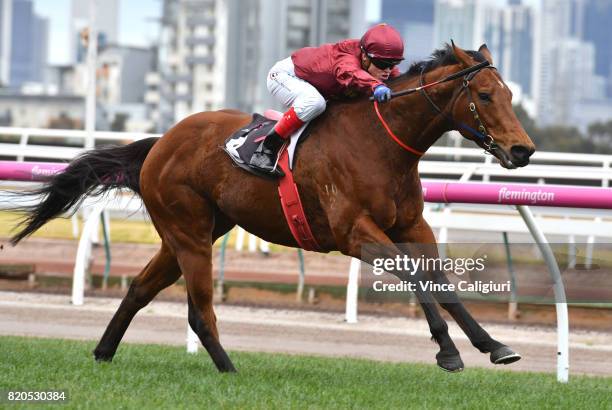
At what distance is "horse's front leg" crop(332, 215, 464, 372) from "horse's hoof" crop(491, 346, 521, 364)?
0.48ft

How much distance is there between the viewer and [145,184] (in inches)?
251

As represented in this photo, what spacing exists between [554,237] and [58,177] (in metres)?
4.44

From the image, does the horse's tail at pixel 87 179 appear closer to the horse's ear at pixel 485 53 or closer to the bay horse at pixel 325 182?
the bay horse at pixel 325 182

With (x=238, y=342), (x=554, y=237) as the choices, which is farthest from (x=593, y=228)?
(x=238, y=342)

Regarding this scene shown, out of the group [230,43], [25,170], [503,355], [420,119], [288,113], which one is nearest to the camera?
[503,355]

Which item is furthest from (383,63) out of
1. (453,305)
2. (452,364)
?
(452,364)

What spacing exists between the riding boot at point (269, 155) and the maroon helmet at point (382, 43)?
0.62 meters

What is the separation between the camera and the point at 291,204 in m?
5.76

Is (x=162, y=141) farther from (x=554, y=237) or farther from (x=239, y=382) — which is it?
(x=554, y=237)

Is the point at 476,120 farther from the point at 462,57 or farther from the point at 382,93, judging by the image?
the point at 382,93

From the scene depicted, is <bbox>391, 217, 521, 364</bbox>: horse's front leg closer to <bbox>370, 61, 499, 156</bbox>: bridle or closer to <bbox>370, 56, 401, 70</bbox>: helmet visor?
<bbox>370, 61, 499, 156</bbox>: bridle

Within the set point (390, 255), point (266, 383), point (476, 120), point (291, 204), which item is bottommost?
point (266, 383)

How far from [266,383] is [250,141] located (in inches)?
47.8

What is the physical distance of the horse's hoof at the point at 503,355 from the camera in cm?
507
